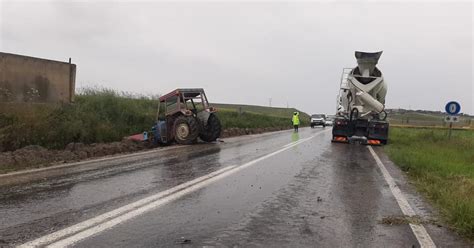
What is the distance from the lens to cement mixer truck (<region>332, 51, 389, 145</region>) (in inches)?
874

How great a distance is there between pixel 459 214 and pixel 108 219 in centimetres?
473

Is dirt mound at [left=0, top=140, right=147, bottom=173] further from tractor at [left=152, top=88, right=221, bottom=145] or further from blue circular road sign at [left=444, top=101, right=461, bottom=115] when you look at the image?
blue circular road sign at [left=444, top=101, right=461, bottom=115]

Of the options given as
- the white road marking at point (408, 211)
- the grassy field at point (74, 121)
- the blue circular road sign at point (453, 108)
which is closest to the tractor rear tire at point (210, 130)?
the grassy field at point (74, 121)

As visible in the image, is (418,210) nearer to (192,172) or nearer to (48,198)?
(192,172)

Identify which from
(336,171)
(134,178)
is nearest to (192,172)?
(134,178)

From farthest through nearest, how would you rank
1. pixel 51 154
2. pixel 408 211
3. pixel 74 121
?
pixel 74 121
pixel 51 154
pixel 408 211

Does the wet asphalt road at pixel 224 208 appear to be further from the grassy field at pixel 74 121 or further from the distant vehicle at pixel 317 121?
the distant vehicle at pixel 317 121

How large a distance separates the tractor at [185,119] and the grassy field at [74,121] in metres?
1.44

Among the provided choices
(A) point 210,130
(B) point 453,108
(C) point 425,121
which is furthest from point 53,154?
(C) point 425,121

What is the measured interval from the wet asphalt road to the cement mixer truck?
38.1ft

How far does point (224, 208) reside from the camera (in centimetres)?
677

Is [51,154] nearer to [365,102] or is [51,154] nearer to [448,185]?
[448,185]

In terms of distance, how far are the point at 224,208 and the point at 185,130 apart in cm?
1205

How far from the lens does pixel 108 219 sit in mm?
5828
